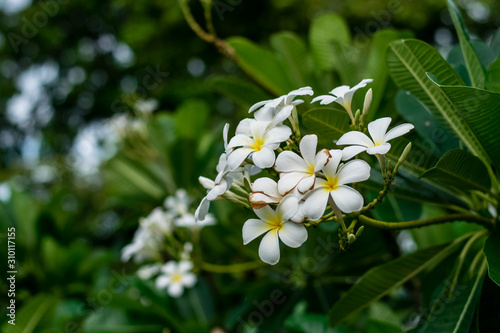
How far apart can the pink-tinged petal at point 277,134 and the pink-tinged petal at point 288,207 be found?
10cm

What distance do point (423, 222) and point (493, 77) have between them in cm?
37

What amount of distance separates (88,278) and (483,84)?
7.17 ft

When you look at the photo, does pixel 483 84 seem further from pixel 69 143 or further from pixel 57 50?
pixel 57 50

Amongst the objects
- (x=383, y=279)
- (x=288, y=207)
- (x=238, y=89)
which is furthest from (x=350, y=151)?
(x=238, y=89)

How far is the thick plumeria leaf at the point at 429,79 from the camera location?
0.93 meters

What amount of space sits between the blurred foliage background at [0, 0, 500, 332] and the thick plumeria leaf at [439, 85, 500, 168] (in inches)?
21.2

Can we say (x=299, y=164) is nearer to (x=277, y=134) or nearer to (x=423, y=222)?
(x=277, y=134)

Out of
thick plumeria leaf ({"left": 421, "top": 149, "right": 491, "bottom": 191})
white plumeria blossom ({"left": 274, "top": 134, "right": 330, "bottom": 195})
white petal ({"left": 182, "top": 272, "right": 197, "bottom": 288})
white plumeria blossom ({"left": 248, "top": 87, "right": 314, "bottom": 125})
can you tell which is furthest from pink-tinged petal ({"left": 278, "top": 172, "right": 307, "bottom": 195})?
white petal ({"left": 182, "top": 272, "right": 197, "bottom": 288})

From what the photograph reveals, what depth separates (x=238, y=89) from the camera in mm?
1519

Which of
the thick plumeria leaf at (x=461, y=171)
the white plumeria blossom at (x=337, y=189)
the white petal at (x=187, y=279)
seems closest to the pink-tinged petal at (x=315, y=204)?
the white plumeria blossom at (x=337, y=189)

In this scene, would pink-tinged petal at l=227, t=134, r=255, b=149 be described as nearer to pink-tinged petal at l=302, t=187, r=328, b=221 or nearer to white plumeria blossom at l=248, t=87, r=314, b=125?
white plumeria blossom at l=248, t=87, r=314, b=125

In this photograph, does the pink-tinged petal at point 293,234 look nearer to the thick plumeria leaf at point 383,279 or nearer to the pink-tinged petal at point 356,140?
the pink-tinged petal at point 356,140

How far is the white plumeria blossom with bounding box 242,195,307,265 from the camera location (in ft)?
2.35

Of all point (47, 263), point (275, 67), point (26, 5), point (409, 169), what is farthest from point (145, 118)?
point (26, 5)
